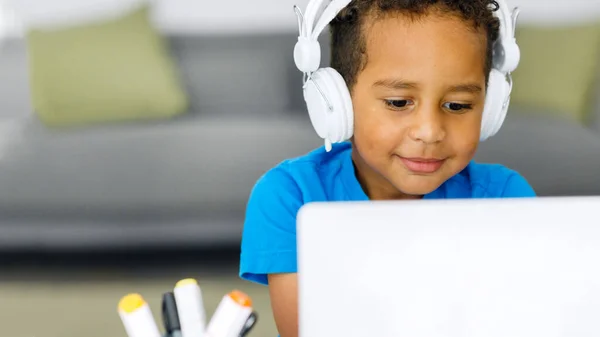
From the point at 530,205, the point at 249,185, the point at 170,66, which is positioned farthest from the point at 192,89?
the point at 530,205

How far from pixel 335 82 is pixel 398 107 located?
0.28 ft

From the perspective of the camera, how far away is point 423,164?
798 millimetres

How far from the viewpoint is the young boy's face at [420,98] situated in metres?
0.76

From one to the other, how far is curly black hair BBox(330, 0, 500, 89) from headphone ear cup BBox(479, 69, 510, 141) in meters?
0.02

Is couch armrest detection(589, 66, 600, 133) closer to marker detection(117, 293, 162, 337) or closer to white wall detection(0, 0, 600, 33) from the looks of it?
white wall detection(0, 0, 600, 33)

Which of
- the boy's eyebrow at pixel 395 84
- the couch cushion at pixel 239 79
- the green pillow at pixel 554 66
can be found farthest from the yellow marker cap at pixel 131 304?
the green pillow at pixel 554 66

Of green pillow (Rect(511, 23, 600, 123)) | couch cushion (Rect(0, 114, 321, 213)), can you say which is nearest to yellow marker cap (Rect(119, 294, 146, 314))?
couch cushion (Rect(0, 114, 321, 213))

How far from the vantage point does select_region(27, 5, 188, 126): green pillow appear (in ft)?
6.88

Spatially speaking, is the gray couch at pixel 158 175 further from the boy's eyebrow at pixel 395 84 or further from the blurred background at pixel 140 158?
the boy's eyebrow at pixel 395 84

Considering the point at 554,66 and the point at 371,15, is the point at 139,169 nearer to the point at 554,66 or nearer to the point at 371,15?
the point at 371,15

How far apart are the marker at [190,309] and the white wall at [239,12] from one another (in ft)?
7.28

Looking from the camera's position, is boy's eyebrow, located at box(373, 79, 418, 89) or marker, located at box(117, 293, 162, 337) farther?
boy's eyebrow, located at box(373, 79, 418, 89)

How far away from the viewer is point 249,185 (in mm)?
1887

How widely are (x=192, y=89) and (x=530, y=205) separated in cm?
201
